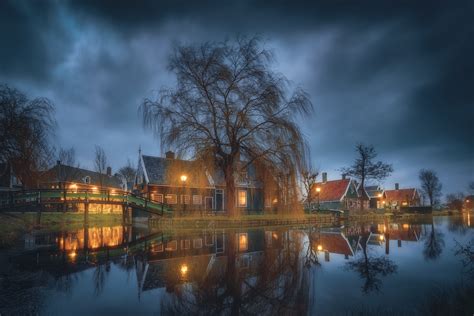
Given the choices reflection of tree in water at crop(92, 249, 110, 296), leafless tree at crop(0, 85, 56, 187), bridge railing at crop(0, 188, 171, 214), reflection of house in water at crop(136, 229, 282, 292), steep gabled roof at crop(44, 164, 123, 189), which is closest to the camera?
reflection of tree in water at crop(92, 249, 110, 296)

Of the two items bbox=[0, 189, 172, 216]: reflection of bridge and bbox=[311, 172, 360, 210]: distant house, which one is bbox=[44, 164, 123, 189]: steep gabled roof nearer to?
bbox=[0, 189, 172, 216]: reflection of bridge

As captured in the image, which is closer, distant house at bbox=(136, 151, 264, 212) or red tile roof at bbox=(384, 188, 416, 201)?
distant house at bbox=(136, 151, 264, 212)

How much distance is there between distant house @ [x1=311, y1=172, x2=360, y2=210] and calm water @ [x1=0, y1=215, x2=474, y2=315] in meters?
40.9

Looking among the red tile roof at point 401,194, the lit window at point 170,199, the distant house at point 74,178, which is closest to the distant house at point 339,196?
the lit window at point 170,199

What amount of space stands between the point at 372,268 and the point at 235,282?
4299 millimetres

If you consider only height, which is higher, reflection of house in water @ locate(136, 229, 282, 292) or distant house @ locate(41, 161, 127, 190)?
distant house @ locate(41, 161, 127, 190)

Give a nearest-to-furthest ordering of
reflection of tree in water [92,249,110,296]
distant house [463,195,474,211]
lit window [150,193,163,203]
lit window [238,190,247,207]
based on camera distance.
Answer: reflection of tree in water [92,249,110,296], lit window [150,193,163,203], lit window [238,190,247,207], distant house [463,195,474,211]

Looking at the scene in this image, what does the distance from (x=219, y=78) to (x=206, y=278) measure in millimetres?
16126

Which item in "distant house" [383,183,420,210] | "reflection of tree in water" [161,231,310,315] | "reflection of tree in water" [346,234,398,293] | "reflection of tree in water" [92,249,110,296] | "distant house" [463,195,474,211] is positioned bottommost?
"distant house" [463,195,474,211]

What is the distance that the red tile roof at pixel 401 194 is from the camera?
252 ft

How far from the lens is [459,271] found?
26.1 feet

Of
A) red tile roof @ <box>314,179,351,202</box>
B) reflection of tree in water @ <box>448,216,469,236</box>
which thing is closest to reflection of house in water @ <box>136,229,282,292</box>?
reflection of tree in water @ <box>448,216,469,236</box>

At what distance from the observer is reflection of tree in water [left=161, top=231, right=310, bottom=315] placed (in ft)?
16.8

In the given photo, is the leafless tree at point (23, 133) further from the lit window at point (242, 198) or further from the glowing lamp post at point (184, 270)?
the lit window at point (242, 198)
